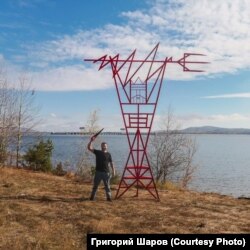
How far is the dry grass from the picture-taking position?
32.9 ft

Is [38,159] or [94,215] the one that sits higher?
[38,159]

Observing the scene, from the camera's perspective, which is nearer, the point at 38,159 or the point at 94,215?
the point at 94,215

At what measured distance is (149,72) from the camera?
14.8 metres

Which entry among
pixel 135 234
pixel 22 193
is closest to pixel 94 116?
pixel 22 193

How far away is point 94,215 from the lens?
480 inches

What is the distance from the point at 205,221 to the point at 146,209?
218 centimetres

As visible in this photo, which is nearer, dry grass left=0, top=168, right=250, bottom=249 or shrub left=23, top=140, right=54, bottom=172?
dry grass left=0, top=168, right=250, bottom=249

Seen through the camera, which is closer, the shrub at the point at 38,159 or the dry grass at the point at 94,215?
the dry grass at the point at 94,215

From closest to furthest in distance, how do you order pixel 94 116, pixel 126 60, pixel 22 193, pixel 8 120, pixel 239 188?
pixel 126 60
pixel 22 193
pixel 8 120
pixel 239 188
pixel 94 116

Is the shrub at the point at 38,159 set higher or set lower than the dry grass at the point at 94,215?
higher

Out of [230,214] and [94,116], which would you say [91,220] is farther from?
[94,116]

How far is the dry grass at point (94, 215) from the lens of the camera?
1002 cm

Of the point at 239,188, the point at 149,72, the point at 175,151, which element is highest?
the point at 149,72

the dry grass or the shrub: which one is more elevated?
the shrub
